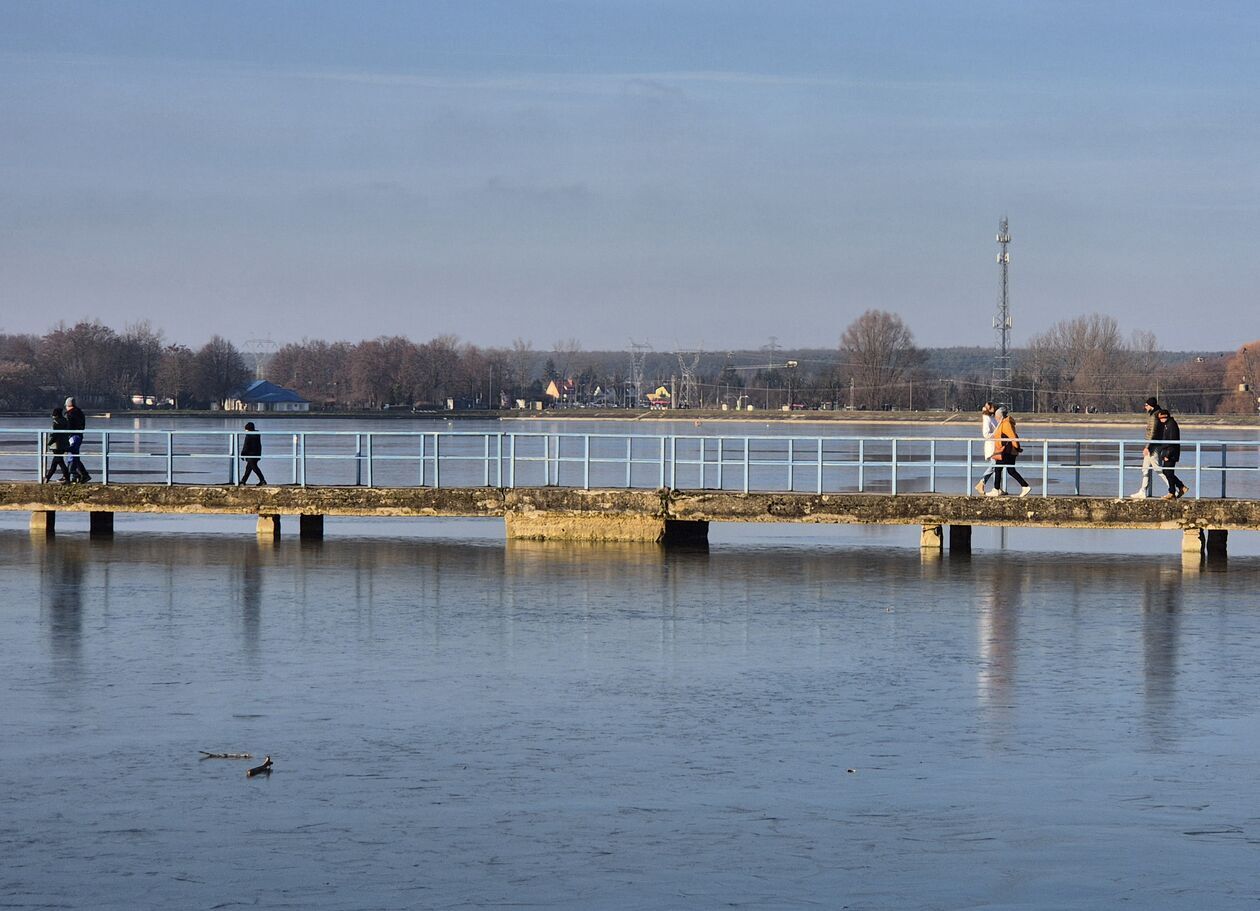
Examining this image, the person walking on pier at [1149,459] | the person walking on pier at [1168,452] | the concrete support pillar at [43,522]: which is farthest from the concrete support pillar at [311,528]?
the person walking on pier at [1168,452]

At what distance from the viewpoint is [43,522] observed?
31.6 meters

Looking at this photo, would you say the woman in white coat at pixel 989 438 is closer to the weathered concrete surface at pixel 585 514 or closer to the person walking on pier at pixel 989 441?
the person walking on pier at pixel 989 441

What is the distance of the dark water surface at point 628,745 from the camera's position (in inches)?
366

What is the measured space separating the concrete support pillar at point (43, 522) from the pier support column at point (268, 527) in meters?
3.91

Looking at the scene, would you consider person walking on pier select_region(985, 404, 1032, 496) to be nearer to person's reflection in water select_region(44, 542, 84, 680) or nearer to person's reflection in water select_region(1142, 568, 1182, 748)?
person's reflection in water select_region(1142, 568, 1182, 748)

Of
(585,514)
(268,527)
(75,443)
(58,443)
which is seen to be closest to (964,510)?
(585,514)

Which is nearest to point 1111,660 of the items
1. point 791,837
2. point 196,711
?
point 791,837

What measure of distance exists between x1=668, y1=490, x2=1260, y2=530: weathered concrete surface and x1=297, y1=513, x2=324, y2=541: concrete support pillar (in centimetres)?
689

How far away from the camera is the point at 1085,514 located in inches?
1029

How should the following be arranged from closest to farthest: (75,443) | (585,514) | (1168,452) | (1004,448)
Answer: (1168,452)
(1004,448)
(585,514)
(75,443)

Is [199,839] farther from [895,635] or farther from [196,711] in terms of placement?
[895,635]

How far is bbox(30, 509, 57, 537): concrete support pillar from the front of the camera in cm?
3122

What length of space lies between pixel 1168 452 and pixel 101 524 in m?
19.3

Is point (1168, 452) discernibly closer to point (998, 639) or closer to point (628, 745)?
point (998, 639)
